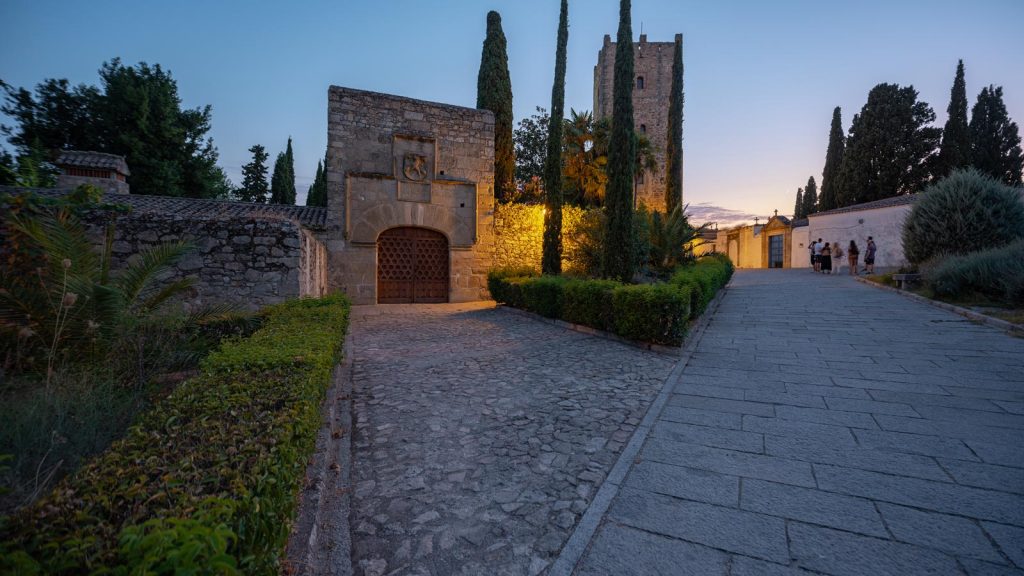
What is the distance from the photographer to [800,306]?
34.0 ft

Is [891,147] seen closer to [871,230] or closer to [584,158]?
[871,230]

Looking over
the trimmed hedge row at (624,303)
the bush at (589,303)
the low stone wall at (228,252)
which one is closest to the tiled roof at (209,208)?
the low stone wall at (228,252)

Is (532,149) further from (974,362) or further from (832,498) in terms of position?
(832,498)

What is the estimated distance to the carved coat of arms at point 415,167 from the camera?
13.7 meters

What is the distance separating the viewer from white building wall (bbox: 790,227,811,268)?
28417 mm

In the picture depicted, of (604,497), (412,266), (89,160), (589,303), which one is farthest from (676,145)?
(89,160)

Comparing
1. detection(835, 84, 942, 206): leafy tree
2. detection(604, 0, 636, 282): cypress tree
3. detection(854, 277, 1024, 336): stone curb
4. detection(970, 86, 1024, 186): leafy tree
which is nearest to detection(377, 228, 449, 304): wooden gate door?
detection(604, 0, 636, 282): cypress tree

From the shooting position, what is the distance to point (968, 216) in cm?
1184

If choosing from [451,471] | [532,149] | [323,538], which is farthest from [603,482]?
[532,149]

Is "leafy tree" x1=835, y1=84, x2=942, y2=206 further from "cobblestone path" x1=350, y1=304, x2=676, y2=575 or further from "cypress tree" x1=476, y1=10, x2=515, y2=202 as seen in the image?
"cobblestone path" x1=350, y1=304, x2=676, y2=575

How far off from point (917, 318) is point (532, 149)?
21.5 meters

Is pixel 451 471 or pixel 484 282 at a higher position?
pixel 484 282

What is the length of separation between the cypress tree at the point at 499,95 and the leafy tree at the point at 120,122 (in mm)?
14753

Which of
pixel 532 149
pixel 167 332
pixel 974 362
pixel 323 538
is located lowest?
pixel 323 538
